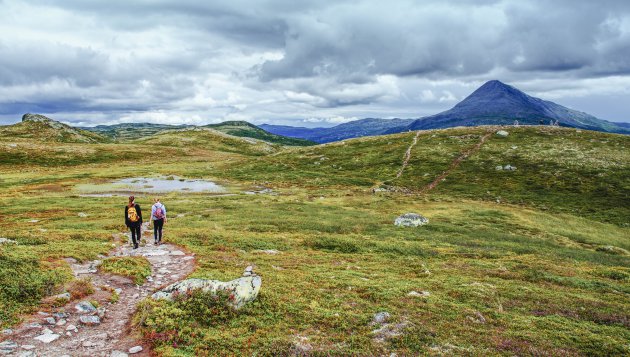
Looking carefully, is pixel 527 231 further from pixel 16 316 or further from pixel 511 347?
pixel 16 316

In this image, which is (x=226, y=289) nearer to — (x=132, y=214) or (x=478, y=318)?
(x=478, y=318)

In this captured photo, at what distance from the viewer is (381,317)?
16.0 m

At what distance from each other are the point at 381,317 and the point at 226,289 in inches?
281

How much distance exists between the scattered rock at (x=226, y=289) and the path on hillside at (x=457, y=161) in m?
75.6

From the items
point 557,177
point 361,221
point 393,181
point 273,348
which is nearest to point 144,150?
point 393,181

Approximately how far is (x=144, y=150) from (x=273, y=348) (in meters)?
190

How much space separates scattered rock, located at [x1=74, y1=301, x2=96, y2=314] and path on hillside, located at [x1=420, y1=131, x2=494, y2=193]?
79773mm

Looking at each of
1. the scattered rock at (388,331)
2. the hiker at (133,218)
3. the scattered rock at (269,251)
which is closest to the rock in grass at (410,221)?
the scattered rock at (269,251)

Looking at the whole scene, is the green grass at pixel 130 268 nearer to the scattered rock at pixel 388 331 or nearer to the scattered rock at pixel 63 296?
the scattered rock at pixel 63 296

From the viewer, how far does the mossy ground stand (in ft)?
46.8

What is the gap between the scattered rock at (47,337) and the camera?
12.3 metres

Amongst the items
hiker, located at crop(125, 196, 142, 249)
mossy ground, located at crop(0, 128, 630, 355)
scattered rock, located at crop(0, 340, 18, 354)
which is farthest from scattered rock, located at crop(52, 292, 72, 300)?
hiker, located at crop(125, 196, 142, 249)

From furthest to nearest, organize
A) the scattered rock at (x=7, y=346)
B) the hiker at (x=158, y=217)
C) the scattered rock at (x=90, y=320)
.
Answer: the hiker at (x=158, y=217), the scattered rock at (x=90, y=320), the scattered rock at (x=7, y=346)

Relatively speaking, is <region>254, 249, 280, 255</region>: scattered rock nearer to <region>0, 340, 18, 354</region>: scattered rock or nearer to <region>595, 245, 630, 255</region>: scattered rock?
<region>0, 340, 18, 354</region>: scattered rock
